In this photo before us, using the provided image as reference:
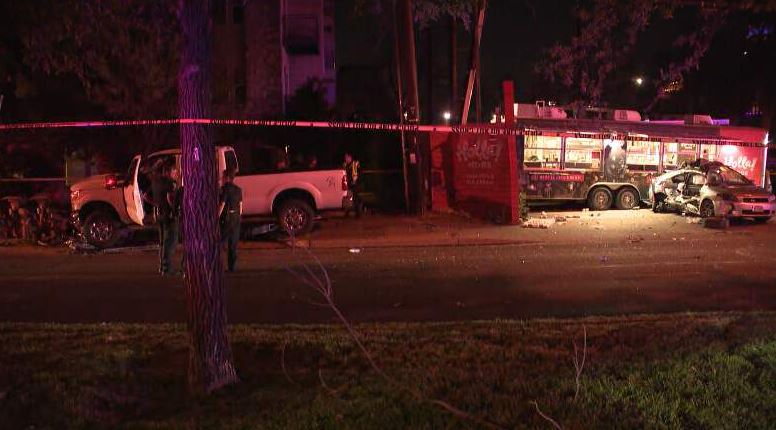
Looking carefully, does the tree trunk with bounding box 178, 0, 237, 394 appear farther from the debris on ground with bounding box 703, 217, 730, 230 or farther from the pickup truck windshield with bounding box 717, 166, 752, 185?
the pickup truck windshield with bounding box 717, 166, 752, 185

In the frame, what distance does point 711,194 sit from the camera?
1855 centimetres

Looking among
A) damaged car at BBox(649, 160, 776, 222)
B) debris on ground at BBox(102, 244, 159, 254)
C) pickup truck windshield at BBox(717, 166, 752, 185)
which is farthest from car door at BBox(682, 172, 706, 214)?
debris on ground at BBox(102, 244, 159, 254)

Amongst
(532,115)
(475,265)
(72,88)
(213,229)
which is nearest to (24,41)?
(213,229)

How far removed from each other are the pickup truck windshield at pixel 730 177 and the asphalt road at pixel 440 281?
329cm

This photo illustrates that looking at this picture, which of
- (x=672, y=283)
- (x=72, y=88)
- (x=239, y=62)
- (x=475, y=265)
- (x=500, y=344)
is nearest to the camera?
(x=500, y=344)

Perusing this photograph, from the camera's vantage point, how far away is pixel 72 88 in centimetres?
1983

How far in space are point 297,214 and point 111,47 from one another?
17.8ft

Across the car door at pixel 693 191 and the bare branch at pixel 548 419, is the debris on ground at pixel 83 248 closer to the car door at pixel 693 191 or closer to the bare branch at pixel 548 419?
the bare branch at pixel 548 419

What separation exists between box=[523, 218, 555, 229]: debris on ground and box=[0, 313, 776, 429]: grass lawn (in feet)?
35.0

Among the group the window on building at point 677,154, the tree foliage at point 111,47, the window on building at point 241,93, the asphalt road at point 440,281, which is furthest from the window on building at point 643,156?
the window on building at point 241,93

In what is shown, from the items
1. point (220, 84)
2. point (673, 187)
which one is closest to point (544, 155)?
point (673, 187)

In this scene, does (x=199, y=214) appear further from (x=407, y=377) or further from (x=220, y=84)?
(x=220, y=84)

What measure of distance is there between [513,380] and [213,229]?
7.79ft

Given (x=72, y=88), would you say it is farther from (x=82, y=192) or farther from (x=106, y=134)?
(x=82, y=192)
